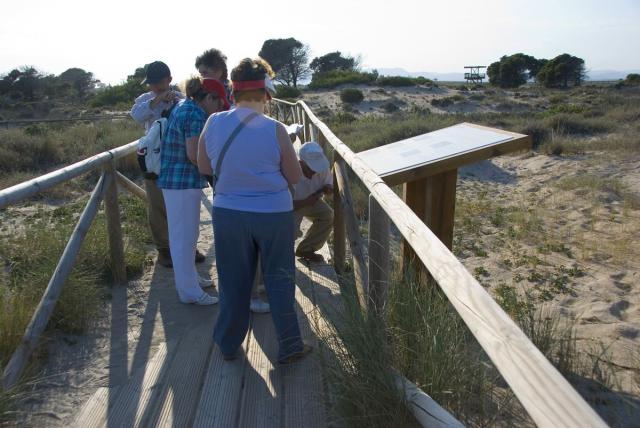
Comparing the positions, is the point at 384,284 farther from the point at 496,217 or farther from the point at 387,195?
the point at 496,217

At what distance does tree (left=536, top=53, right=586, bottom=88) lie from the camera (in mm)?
41500

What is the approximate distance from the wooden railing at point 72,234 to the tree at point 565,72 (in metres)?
42.6

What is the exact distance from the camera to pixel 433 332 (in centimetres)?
229

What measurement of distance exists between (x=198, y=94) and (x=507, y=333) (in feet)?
8.73

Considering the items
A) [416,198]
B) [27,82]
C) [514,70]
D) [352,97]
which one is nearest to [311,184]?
[416,198]

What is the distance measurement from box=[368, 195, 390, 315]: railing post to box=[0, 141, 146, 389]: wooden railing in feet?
5.87

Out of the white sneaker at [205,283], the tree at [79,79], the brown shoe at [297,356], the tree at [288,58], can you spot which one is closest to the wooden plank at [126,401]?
the brown shoe at [297,356]

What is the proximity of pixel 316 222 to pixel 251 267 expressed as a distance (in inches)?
74.3

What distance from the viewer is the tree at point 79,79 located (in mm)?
48606

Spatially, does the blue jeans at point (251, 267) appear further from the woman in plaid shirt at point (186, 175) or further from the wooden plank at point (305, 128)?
the wooden plank at point (305, 128)

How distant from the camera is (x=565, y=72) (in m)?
41.6

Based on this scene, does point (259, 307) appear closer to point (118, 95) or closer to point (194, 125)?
point (194, 125)

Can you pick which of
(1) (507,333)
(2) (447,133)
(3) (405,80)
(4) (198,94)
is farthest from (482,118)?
(3) (405,80)

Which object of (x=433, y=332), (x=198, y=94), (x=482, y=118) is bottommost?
(x=482, y=118)
